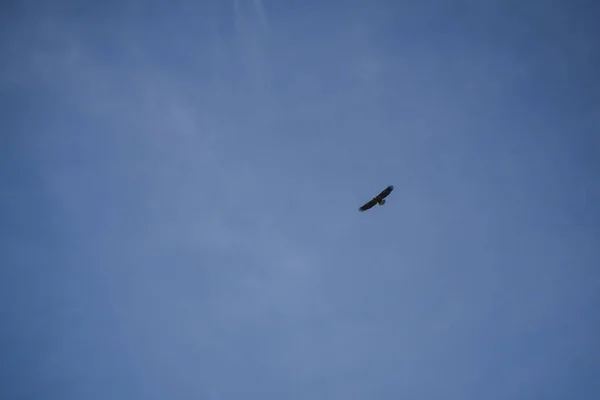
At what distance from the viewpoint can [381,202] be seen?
2209 centimetres
